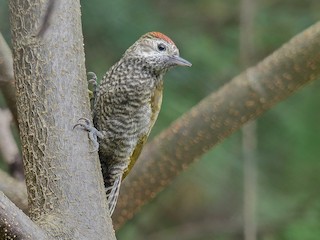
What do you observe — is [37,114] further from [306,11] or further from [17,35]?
[306,11]

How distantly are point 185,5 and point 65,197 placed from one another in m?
2.85

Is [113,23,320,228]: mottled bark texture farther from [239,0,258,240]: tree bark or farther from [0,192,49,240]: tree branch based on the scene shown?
[0,192,49,240]: tree branch

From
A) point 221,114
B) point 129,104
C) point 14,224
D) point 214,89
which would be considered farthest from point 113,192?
point 214,89

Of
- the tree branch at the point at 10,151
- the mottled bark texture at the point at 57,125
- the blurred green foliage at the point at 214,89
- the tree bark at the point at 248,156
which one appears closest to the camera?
the mottled bark texture at the point at 57,125

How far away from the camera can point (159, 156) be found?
3.16 metres

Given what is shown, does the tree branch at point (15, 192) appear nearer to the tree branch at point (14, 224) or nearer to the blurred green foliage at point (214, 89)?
the tree branch at point (14, 224)

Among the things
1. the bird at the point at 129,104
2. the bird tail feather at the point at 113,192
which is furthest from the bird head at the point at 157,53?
the bird tail feather at the point at 113,192

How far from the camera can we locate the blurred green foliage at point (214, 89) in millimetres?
4156

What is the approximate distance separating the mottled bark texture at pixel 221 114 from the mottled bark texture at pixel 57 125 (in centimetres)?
82

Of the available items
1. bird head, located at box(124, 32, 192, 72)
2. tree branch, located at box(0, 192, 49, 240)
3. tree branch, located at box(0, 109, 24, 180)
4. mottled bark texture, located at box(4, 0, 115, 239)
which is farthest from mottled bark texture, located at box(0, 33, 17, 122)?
tree branch, located at box(0, 192, 49, 240)

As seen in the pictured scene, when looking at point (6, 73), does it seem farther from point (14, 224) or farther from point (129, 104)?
point (14, 224)

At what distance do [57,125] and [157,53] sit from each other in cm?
79

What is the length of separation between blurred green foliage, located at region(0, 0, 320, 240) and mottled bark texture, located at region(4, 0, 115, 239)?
63.3 inches

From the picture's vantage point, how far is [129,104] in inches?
115
